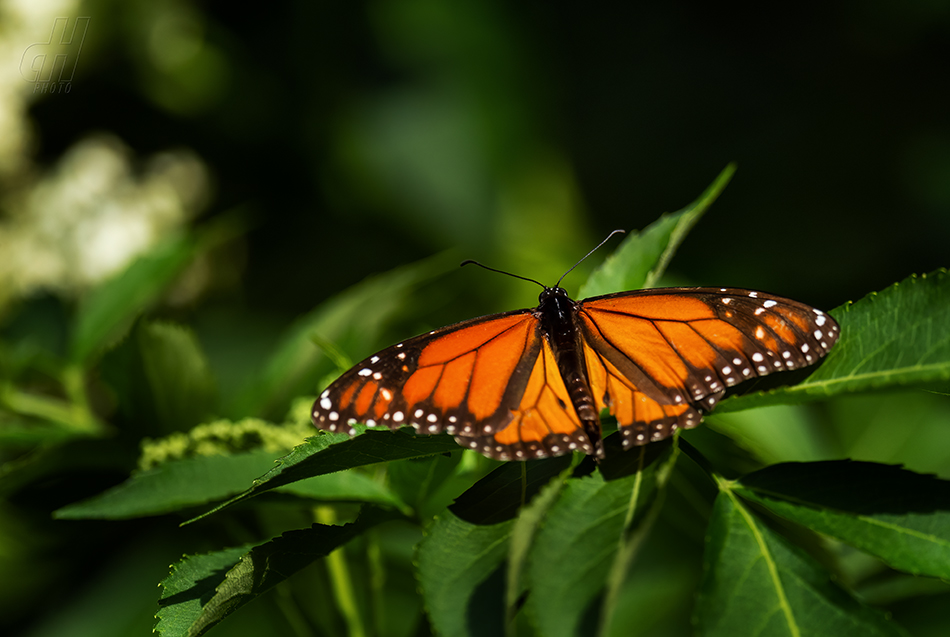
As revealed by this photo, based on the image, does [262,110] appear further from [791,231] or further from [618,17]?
[791,231]

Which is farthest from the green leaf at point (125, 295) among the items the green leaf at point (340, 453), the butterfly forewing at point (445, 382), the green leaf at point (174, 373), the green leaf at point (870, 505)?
the green leaf at point (870, 505)

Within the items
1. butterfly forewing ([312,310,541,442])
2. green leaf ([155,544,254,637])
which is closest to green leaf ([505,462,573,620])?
butterfly forewing ([312,310,541,442])

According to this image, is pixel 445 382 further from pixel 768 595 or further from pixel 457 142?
pixel 457 142

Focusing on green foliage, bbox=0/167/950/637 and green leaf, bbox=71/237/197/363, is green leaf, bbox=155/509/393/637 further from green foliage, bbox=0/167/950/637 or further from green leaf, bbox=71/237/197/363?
green leaf, bbox=71/237/197/363

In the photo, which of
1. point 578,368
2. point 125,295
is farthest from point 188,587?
point 125,295

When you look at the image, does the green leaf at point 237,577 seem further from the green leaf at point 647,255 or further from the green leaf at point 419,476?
the green leaf at point 647,255
